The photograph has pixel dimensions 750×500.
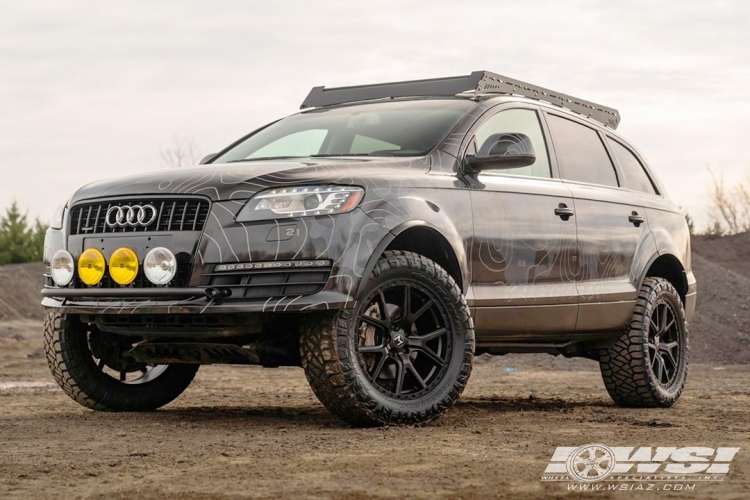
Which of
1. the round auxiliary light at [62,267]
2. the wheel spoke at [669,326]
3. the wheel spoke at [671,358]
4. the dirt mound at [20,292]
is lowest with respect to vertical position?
the dirt mound at [20,292]

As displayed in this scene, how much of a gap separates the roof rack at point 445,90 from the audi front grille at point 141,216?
7.53 ft

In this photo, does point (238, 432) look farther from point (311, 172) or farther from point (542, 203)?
point (542, 203)

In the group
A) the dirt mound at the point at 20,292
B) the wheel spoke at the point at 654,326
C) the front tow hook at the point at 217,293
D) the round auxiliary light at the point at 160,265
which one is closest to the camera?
the front tow hook at the point at 217,293

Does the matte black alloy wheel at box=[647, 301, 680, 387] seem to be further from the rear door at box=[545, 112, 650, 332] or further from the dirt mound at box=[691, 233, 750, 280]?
the dirt mound at box=[691, 233, 750, 280]

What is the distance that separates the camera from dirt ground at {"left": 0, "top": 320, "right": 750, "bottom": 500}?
4176 millimetres

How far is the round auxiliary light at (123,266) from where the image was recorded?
5.91 m

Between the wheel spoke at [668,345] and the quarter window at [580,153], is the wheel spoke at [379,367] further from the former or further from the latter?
the wheel spoke at [668,345]

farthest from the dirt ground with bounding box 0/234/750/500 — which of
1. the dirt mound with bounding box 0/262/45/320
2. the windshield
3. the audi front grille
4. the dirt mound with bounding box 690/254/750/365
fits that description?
the dirt mound with bounding box 0/262/45/320

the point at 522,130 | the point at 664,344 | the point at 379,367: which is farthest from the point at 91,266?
the point at 664,344

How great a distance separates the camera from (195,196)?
584 centimetres

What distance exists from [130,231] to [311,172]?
1007mm

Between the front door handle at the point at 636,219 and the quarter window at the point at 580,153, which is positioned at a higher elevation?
the quarter window at the point at 580,153

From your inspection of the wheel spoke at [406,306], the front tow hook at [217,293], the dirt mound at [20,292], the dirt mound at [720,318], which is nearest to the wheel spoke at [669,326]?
the wheel spoke at [406,306]

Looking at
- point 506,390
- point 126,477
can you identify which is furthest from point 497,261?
point 506,390
